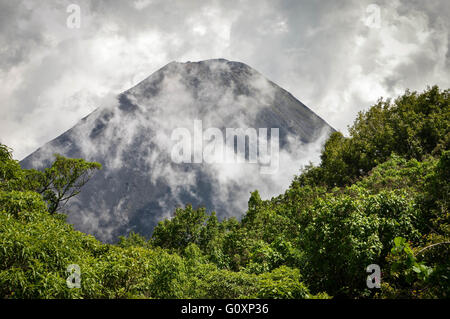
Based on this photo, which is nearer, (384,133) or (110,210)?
(384,133)

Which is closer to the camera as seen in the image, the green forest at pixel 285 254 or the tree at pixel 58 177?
the green forest at pixel 285 254

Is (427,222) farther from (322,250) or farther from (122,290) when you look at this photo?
(122,290)

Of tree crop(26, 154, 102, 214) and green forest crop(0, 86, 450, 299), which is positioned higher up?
tree crop(26, 154, 102, 214)

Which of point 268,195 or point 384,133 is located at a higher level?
point 268,195

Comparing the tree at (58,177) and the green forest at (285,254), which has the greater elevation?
the tree at (58,177)

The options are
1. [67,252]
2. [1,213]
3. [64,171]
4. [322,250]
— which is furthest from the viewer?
[64,171]


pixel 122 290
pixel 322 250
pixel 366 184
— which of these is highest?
pixel 366 184

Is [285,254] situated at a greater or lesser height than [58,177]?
lesser

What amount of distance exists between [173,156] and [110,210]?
163 feet

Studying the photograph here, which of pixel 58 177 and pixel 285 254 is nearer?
pixel 285 254

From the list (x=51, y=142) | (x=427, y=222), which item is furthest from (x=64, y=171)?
(x=51, y=142)

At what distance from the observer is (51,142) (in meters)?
199

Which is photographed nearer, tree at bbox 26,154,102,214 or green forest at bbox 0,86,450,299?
green forest at bbox 0,86,450,299

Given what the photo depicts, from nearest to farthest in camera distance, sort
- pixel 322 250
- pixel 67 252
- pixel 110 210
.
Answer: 1. pixel 67 252
2. pixel 322 250
3. pixel 110 210
